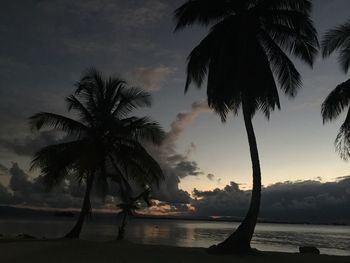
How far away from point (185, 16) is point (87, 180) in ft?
34.7

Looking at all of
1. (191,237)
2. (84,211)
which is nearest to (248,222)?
(84,211)

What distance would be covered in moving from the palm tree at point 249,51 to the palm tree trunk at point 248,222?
4 centimetres

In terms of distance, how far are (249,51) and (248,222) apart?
727 cm

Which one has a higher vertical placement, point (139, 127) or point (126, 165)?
point (139, 127)

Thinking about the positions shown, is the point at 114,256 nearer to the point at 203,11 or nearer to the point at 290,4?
the point at 203,11

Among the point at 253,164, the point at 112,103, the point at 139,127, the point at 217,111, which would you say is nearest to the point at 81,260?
the point at 253,164

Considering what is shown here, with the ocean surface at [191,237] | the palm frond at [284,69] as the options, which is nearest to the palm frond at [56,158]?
the palm frond at [284,69]

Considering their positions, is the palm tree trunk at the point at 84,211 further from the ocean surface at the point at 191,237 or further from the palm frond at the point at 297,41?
the ocean surface at the point at 191,237

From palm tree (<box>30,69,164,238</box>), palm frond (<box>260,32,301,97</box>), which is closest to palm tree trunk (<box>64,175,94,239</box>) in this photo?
palm tree (<box>30,69,164,238</box>)

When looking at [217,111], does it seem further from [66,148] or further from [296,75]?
[66,148]

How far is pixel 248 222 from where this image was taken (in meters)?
15.5

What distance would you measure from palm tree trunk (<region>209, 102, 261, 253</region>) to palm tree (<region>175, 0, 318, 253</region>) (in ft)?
0.14

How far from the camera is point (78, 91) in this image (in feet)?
75.6

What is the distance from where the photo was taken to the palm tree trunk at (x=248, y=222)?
15.0m
